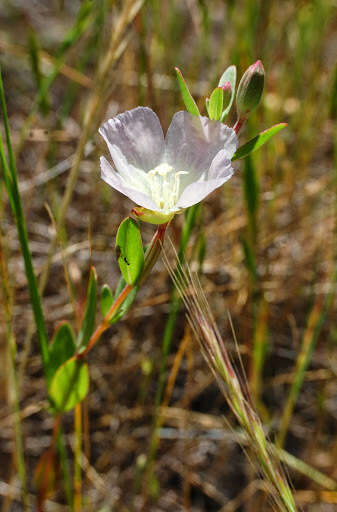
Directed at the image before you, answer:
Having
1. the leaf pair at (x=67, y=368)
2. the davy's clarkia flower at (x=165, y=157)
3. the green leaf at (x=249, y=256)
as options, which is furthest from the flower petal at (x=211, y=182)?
the green leaf at (x=249, y=256)

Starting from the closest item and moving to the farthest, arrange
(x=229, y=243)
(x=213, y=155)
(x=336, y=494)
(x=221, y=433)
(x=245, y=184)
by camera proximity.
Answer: (x=213, y=155) < (x=245, y=184) < (x=336, y=494) < (x=221, y=433) < (x=229, y=243)

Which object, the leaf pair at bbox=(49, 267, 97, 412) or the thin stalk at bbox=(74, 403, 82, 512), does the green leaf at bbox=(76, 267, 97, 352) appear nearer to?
the leaf pair at bbox=(49, 267, 97, 412)

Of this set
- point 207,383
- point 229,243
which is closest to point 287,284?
point 229,243

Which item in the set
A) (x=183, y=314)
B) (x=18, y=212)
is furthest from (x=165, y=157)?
(x=183, y=314)

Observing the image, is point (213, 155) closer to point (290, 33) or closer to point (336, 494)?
point (336, 494)

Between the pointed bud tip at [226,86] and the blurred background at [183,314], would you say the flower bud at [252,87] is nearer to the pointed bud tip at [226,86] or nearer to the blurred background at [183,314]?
the pointed bud tip at [226,86]
